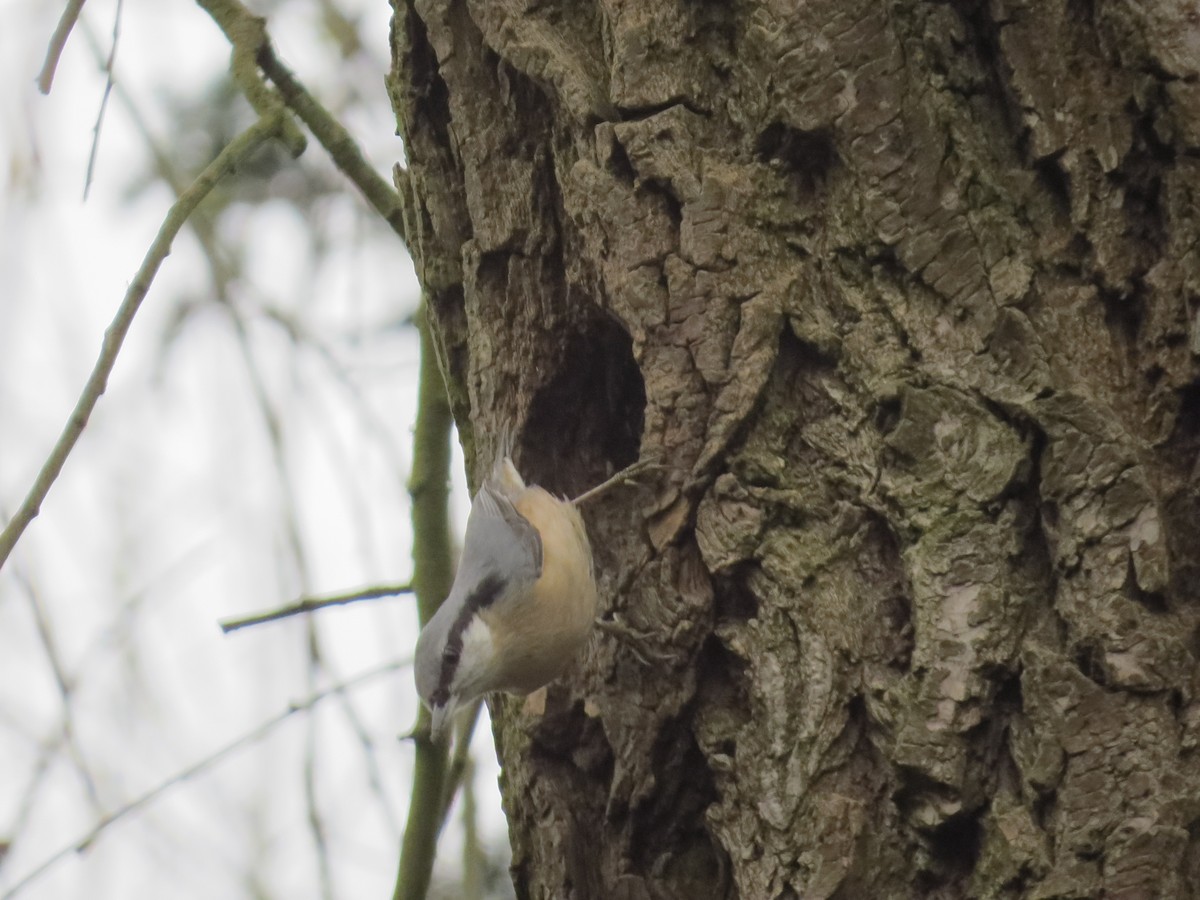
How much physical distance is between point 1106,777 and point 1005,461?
0.50m

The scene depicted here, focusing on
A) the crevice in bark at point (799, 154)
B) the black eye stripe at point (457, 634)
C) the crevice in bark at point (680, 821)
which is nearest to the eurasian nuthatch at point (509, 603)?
the black eye stripe at point (457, 634)

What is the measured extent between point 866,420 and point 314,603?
1.21m

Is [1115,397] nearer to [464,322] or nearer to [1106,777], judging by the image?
[1106,777]

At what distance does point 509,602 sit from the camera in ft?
10.4

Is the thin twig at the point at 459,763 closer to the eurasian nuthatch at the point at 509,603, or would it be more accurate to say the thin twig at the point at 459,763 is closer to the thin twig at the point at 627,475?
the eurasian nuthatch at the point at 509,603

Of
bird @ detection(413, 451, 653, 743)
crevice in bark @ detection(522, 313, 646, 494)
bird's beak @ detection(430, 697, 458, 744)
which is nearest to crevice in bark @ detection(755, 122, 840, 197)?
crevice in bark @ detection(522, 313, 646, 494)

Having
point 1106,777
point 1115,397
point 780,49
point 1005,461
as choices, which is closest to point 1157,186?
point 1115,397

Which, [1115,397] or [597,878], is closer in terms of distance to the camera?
[1115,397]

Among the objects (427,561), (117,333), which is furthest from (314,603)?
(117,333)

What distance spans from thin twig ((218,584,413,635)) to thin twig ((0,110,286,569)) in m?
0.73

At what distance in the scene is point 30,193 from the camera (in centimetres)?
375

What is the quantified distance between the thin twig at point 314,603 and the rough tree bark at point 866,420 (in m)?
0.40

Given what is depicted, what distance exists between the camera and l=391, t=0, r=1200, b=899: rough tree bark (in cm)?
189

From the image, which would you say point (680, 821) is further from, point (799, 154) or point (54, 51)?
point (54, 51)
